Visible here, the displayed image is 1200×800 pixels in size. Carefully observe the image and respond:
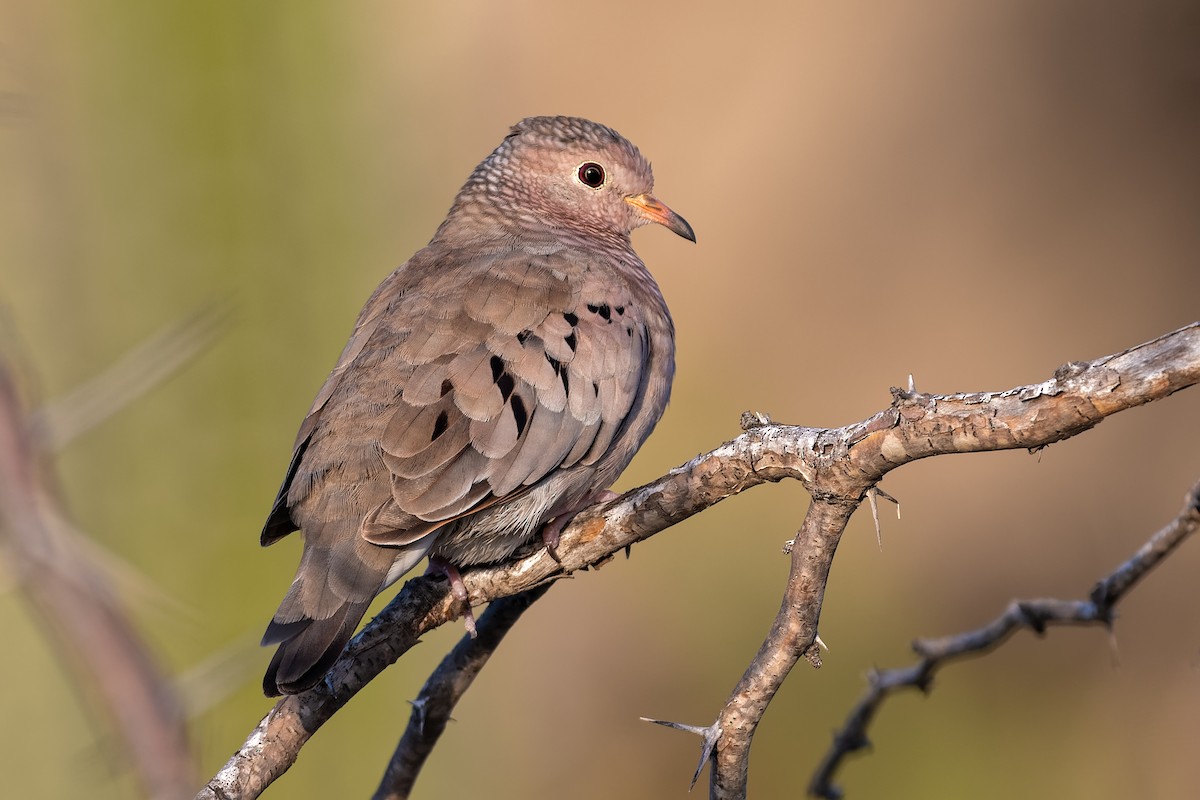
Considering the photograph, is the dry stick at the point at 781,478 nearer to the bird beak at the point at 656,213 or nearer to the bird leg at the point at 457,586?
the bird leg at the point at 457,586

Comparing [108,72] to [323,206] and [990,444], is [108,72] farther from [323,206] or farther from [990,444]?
[990,444]

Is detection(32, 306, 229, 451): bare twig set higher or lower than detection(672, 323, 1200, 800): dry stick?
lower

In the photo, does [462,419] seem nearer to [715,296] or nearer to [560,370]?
[560,370]

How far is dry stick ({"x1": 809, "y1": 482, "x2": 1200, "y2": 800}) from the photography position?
264cm

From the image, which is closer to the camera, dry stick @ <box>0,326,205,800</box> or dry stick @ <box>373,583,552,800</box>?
dry stick @ <box>0,326,205,800</box>

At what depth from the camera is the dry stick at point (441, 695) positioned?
10.4 feet

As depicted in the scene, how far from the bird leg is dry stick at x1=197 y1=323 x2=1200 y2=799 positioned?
0.10ft

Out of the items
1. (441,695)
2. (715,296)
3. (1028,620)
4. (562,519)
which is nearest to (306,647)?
(441,695)

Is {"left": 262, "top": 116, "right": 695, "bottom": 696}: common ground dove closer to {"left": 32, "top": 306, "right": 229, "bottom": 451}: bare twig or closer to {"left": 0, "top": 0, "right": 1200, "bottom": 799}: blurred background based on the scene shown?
{"left": 32, "top": 306, "right": 229, "bottom": 451}: bare twig

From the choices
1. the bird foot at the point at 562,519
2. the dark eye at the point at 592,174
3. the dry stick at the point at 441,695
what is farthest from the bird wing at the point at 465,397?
the dark eye at the point at 592,174

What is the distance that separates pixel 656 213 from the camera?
456 centimetres

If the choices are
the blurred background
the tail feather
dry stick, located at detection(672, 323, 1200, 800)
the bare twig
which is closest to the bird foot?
the tail feather

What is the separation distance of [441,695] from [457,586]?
27 cm

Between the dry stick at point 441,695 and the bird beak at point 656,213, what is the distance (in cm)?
165
